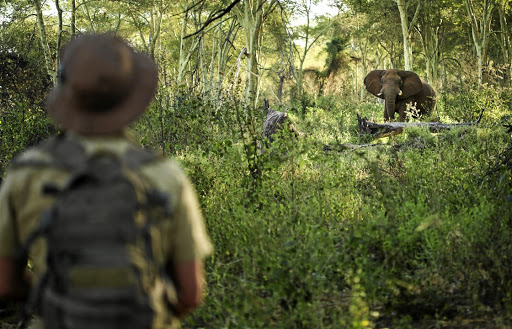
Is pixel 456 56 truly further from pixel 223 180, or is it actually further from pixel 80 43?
pixel 80 43

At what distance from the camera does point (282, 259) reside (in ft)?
10.8

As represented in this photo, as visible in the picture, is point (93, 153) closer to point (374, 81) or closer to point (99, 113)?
point (99, 113)

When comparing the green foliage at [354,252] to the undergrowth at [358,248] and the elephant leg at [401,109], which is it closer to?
the undergrowth at [358,248]

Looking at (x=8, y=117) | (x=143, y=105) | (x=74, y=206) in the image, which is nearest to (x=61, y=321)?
(x=74, y=206)

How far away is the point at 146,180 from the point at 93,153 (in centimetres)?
15

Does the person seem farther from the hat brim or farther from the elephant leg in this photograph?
the elephant leg

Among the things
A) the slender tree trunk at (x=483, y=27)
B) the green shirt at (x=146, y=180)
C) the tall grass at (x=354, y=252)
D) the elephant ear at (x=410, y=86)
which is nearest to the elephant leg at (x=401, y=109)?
the elephant ear at (x=410, y=86)

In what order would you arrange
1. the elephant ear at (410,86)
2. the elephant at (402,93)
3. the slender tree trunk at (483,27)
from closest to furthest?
the elephant at (402,93), the elephant ear at (410,86), the slender tree trunk at (483,27)

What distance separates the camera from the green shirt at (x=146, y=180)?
142 centimetres

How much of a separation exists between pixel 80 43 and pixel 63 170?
0.35 metres

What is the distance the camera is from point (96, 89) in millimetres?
1427

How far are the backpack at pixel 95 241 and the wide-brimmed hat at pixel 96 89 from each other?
80 millimetres

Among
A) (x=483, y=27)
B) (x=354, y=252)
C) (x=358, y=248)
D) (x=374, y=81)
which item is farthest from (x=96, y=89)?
(x=483, y=27)

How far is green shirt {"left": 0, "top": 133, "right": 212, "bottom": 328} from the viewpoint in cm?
142
